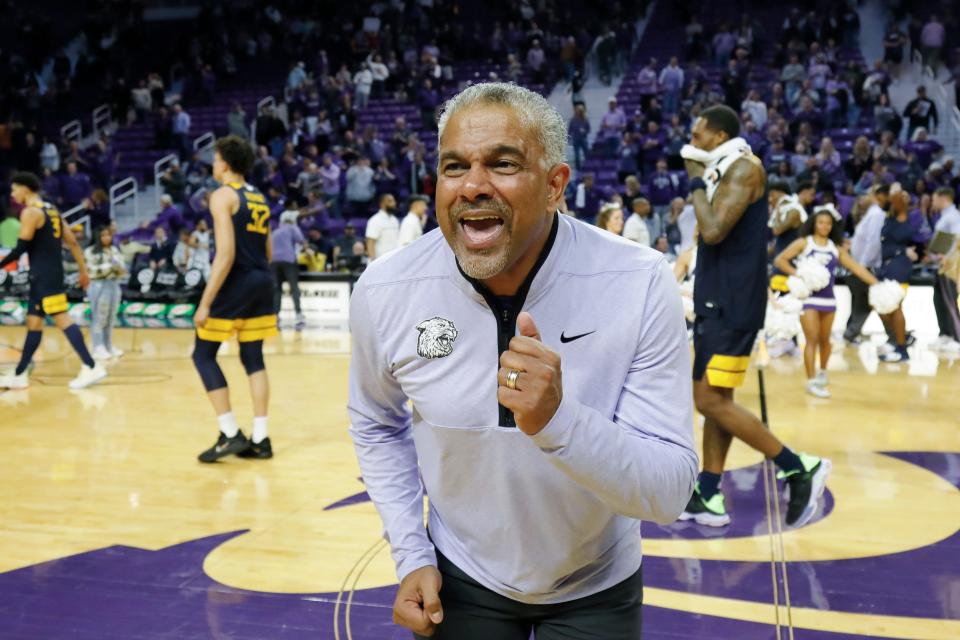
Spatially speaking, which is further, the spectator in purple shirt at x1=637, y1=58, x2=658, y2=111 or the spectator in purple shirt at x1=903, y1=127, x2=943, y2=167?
the spectator in purple shirt at x1=637, y1=58, x2=658, y2=111

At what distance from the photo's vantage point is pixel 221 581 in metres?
4.09

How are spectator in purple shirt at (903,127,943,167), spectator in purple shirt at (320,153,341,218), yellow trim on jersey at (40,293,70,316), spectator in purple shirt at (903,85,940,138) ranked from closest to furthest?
yellow trim on jersey at (40,293,70,316) < spectator in purple shirt at (903,127,943,167) < spectator in purple shirt at (903,85,940,138) < spectator in purple shirt at (320,153,341,218)

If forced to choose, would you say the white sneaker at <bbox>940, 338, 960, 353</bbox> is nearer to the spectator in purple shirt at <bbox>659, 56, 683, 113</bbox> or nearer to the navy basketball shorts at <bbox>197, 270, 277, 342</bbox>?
the navy basketball shorts at <bbox>197, 270, 277, 342</bbox>

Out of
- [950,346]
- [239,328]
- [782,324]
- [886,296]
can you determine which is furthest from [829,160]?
[239,328]

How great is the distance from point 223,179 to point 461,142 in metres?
4.56

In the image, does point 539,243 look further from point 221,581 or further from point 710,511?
point 710,511

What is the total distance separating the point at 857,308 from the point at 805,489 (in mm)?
7459

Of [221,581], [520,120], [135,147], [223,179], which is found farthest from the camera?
[135,147]

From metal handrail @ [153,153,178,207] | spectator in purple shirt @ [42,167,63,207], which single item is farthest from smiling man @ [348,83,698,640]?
spectator in purple shirt @ [42,167,63,207]

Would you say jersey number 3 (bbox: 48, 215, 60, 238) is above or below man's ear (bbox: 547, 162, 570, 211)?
below

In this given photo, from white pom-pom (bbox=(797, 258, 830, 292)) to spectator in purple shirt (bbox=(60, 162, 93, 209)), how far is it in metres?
15.7

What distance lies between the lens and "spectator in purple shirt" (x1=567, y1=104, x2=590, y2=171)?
721 inches

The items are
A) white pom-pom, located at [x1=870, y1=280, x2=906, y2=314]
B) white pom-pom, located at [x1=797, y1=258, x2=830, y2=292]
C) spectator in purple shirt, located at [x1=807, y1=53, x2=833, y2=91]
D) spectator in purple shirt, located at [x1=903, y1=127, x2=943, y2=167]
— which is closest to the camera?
white pom-pom, located at [x1=797, y1=258, x2=830, y2=292]

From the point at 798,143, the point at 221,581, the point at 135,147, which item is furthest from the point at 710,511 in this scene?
the point at 135,147
